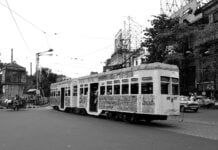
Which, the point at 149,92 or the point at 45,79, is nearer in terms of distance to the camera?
the point at 149,92

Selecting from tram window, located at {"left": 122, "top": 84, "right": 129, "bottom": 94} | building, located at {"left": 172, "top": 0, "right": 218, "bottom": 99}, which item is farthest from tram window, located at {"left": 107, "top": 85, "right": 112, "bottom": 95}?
building, located at {"left": 172, "top": 0, "right": 218, "bottom": 99}

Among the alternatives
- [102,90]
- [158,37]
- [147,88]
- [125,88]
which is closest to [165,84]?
[147,88]

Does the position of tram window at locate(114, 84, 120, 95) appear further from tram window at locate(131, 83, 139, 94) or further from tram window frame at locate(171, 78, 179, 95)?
tram window frame at locate(171, 78, 179, 95)

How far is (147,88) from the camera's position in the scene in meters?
15.6

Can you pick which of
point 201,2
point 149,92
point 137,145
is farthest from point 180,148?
point 201,2

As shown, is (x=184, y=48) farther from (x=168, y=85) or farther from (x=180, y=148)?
(x=180, y=148)

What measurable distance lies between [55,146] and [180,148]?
3628 mm

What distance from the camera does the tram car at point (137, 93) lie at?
1523 centimetres

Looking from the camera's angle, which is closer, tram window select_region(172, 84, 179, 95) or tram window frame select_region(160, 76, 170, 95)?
tram window frame select_region(160, 76, 170, 95)

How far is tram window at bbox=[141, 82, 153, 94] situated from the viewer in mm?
15435

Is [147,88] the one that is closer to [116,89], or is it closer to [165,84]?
[165,84]

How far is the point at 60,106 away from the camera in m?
28.5

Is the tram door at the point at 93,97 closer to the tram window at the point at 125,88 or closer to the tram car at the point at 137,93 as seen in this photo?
the tram car at the point at 137,93

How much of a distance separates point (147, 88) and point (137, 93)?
0.70 m
